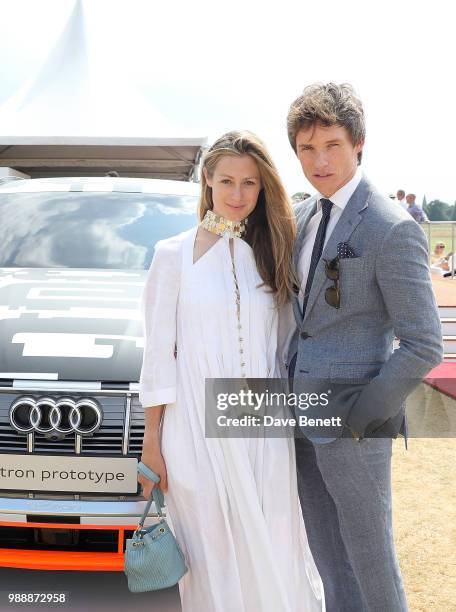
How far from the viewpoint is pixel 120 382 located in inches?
113

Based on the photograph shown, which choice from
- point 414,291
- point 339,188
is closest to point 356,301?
point 414,291

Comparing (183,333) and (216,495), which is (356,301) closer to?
(183,333)

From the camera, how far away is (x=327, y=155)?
7.27 ft

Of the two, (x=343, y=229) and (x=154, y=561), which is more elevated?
(x=343, y=229)

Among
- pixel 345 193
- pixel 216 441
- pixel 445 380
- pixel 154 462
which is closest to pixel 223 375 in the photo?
pixel 216 441

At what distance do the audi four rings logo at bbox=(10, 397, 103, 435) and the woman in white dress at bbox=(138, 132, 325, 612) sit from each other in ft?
1.43

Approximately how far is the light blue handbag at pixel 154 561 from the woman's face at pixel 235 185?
1095 millimetres

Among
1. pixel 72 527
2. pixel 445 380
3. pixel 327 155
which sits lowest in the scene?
pixel 445 380

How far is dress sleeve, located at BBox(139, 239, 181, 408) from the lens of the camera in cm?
235

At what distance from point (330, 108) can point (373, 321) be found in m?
0.65

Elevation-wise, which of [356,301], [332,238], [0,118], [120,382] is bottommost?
[120,382]

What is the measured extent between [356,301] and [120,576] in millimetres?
1657

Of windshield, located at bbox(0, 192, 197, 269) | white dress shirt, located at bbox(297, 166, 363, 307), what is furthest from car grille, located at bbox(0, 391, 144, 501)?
windshield, located at bbox(0, 192, 197, 269)

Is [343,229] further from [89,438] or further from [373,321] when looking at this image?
→ [89,438]
